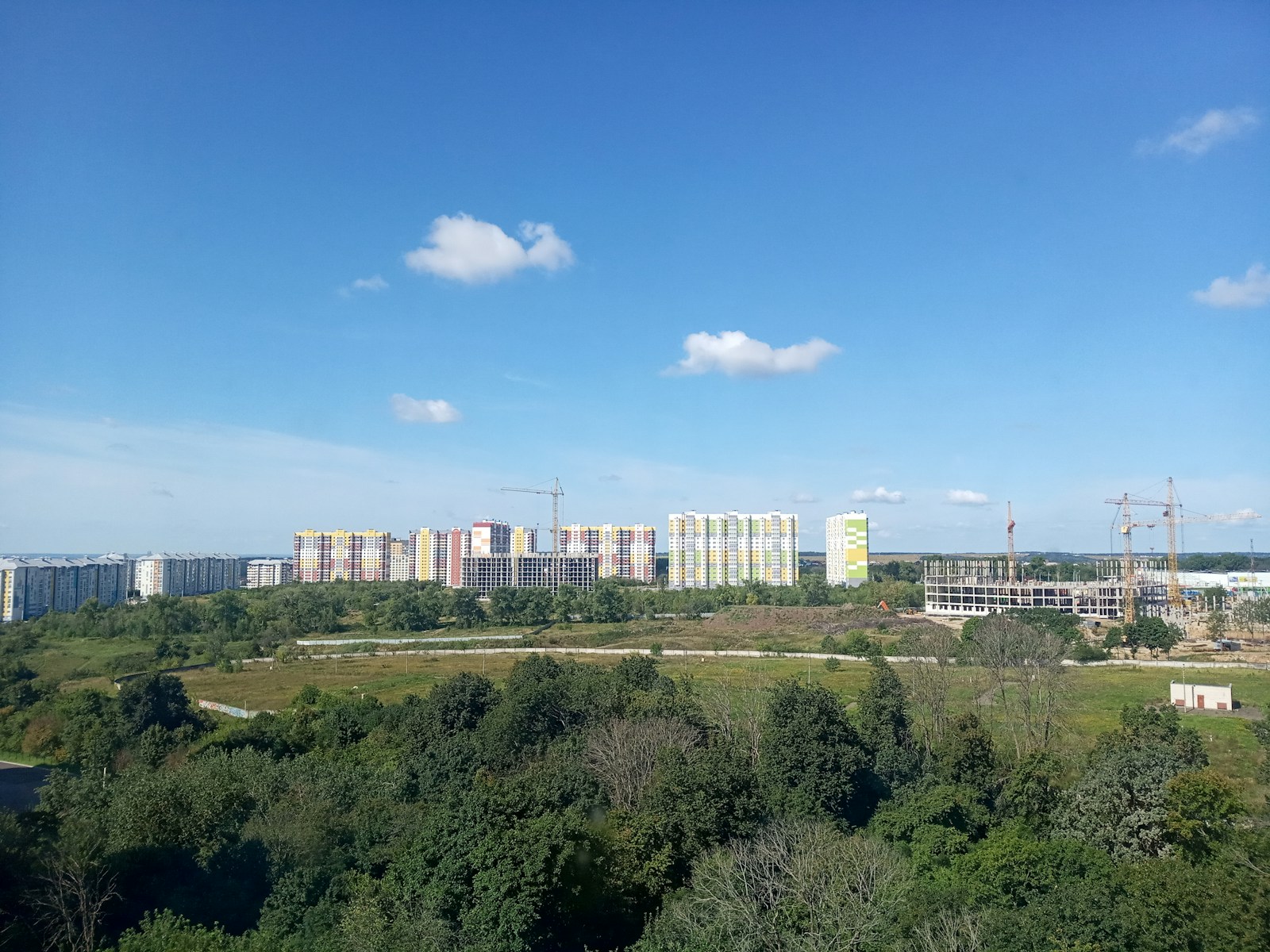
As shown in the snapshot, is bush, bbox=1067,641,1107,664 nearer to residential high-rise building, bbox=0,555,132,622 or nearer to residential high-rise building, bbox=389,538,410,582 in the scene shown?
residential high-rise building, bbox=0,555,132,622

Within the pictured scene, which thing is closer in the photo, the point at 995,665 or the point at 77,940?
the point at 77,940

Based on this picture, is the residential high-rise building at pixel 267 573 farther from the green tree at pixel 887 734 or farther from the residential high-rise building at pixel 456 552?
the green tree at pixel 887 734

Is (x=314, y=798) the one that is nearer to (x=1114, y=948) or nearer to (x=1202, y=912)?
(x=1114, y=948)

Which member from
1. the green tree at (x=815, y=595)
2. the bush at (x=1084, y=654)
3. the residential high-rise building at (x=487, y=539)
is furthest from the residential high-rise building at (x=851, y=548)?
the bush at (x=1084, y=654)

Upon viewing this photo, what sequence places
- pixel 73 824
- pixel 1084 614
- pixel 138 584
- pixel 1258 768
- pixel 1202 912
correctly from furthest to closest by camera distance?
1. pixel 138 584
2. pixel 1084 614
3. pixel 1258 768
4. pixel 73 824
5. pixel 1202 912

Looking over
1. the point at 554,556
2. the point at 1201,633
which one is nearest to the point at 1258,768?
the point at 1201,633

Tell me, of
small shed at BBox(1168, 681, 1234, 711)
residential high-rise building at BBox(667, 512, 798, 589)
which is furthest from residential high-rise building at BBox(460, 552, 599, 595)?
small shed at BBox(1168, 681, 1234, 711)

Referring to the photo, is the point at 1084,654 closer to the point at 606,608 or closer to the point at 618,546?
the point at 606,608
